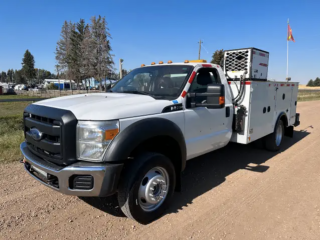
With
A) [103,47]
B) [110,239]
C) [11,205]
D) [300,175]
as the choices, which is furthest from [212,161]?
[103,47]

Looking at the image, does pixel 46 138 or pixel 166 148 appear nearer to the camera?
pixel 46 138

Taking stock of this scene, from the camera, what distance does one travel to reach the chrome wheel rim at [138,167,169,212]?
9.71 ft

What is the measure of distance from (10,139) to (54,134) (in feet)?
14.2

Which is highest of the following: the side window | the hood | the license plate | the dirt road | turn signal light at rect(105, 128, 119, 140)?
Answer: the side window

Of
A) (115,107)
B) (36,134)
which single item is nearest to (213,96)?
(115,107)

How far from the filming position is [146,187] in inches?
116

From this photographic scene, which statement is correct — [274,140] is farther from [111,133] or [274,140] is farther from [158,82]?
[111,133]

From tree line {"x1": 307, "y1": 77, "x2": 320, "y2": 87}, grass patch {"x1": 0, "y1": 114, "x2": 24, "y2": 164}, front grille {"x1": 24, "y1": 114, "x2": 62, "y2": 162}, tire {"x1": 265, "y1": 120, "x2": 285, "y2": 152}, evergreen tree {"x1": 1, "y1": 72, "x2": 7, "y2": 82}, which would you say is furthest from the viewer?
evergreen tree {"x1": 1, "y1": 72, "x2": 7, "y2": 82}

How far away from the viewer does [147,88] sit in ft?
12.5

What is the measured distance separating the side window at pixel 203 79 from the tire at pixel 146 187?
4.12ft

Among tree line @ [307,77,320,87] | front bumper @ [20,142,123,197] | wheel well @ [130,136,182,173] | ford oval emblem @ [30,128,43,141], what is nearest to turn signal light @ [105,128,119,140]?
front bumper @ [20,142,123,197]

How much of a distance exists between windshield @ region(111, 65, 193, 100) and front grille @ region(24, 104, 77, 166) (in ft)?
4.24

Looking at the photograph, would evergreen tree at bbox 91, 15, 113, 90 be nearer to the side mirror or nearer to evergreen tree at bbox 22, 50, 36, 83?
the side mirror

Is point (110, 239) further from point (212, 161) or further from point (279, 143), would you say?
point (279, 143)
